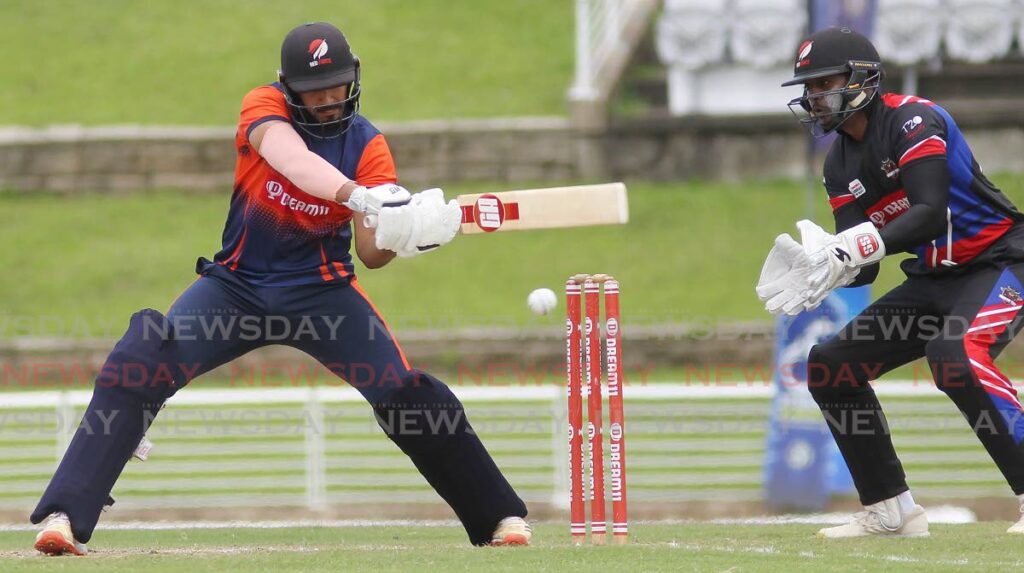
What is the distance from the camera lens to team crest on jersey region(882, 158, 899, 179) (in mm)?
6211

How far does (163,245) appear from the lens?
15164 mm

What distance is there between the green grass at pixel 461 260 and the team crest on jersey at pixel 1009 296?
22.7ft

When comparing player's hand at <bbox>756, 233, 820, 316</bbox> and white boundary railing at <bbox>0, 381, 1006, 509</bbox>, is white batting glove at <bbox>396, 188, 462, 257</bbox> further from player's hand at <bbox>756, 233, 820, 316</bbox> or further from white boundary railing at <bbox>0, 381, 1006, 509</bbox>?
white boundary railing at <bbox>0, 381, 1006, 509</bbox>

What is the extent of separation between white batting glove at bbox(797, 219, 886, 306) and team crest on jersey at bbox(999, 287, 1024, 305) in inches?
21.8

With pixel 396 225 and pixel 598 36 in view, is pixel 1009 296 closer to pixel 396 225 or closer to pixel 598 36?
pixel 396 225

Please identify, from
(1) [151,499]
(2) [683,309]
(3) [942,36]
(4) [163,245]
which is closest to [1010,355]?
(2) [683,309]

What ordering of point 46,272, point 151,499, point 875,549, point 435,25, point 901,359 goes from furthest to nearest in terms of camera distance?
point 435,25, point 46,272, point 151,499, point 901,359, point 875,549

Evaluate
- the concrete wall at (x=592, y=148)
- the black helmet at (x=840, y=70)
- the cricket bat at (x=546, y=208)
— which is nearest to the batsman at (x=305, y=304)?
the cricket bat at (x=546, y=208)

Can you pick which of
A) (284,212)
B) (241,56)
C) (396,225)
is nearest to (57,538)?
(284,212)

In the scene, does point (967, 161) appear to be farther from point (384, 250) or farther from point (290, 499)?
point (290, 499)

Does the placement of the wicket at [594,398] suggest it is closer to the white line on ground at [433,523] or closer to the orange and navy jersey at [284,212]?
the orange and navy jersey at [284,212]

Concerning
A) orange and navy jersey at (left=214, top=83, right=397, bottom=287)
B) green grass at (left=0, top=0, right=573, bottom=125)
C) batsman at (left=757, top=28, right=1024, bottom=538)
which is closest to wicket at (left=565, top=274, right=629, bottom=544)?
batsman at (left=757, top=28, right=1024, bottom=538)

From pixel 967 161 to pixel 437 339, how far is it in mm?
7176

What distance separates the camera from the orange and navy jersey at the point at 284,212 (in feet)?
19.9
